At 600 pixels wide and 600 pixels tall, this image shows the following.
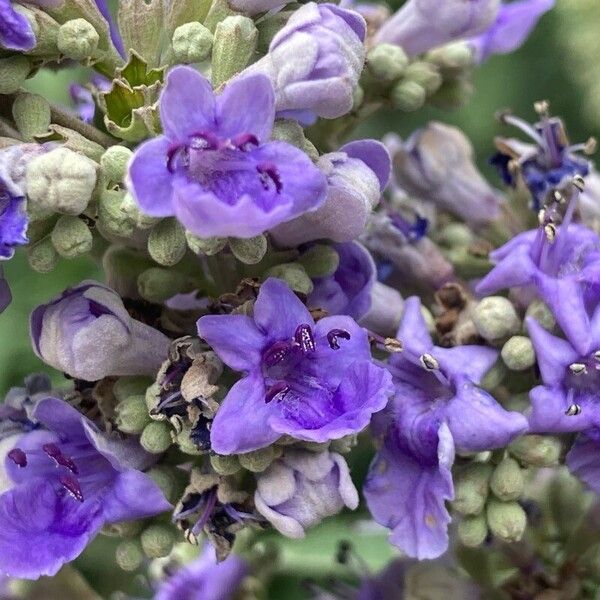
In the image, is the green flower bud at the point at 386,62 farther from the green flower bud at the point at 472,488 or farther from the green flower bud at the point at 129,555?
the green flower bud at the point at 129,555

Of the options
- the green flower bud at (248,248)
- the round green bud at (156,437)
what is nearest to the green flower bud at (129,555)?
the round green bud at (156,437)

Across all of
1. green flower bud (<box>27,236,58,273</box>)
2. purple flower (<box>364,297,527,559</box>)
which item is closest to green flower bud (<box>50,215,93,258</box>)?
green flower bud (<box>27,236,58,273</box>)

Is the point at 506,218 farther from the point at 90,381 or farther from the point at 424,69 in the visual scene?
the point at 90,381

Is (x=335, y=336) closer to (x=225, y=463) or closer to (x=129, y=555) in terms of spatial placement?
(x=225, y=463)

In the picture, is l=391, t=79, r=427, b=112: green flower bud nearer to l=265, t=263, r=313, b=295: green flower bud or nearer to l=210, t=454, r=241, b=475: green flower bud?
l=265, t=263, r=313, b=295: green flower bud

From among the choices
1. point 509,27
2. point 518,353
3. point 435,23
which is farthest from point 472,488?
point 509,27

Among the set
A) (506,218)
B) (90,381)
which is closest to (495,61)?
(506,218)

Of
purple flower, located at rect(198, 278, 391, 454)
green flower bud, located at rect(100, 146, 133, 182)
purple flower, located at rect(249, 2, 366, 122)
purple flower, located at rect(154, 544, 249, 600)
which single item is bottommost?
purple flower, located at rect(154, 544, 249, 600)
